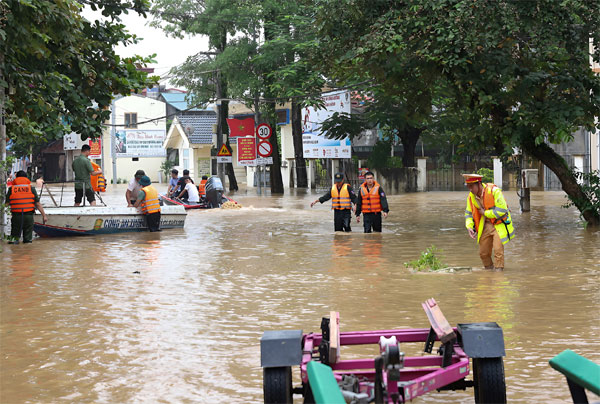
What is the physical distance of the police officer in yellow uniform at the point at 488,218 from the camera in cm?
1258

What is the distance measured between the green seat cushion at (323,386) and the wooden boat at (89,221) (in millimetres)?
16448

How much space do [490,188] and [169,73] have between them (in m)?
35.5

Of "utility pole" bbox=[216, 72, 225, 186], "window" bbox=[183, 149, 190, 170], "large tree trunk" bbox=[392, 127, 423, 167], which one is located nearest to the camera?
"large tree trunk" bbox=[392, 127, 423, 167]

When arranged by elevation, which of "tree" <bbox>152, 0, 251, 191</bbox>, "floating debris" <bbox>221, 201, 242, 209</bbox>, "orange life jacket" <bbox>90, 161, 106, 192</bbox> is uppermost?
"tree" <bbox>152, 0, 251, 191</bbox>

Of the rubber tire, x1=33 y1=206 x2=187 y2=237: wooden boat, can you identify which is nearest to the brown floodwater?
x1=33 y1=206 x2=187 y2=237: wooden boat

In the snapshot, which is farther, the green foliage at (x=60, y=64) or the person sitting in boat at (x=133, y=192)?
the person sitting in boat at (x=133, y=192)

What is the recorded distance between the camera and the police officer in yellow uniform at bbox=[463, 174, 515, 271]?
12.6 metres

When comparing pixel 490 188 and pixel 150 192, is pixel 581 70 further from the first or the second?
pixel 150 192

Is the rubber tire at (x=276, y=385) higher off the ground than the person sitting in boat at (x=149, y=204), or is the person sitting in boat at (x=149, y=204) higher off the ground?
the person sitting in boat at (x=149, y=204)

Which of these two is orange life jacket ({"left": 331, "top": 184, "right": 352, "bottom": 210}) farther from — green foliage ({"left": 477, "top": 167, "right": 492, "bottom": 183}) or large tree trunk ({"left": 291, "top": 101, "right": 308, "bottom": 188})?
large tree trunk ({"left": 291, "top": 101, "right": 308, "bottom": 188})

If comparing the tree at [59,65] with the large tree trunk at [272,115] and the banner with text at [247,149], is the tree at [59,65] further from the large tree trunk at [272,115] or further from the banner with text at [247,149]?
the banner with text at [247,149]

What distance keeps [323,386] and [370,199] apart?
51.9 feet

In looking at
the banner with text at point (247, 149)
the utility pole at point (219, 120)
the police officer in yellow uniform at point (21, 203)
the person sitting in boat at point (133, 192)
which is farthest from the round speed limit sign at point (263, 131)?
the police officer in yellow uniform at point (21, 203)

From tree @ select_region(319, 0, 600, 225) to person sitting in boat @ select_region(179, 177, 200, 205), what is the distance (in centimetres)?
1285
